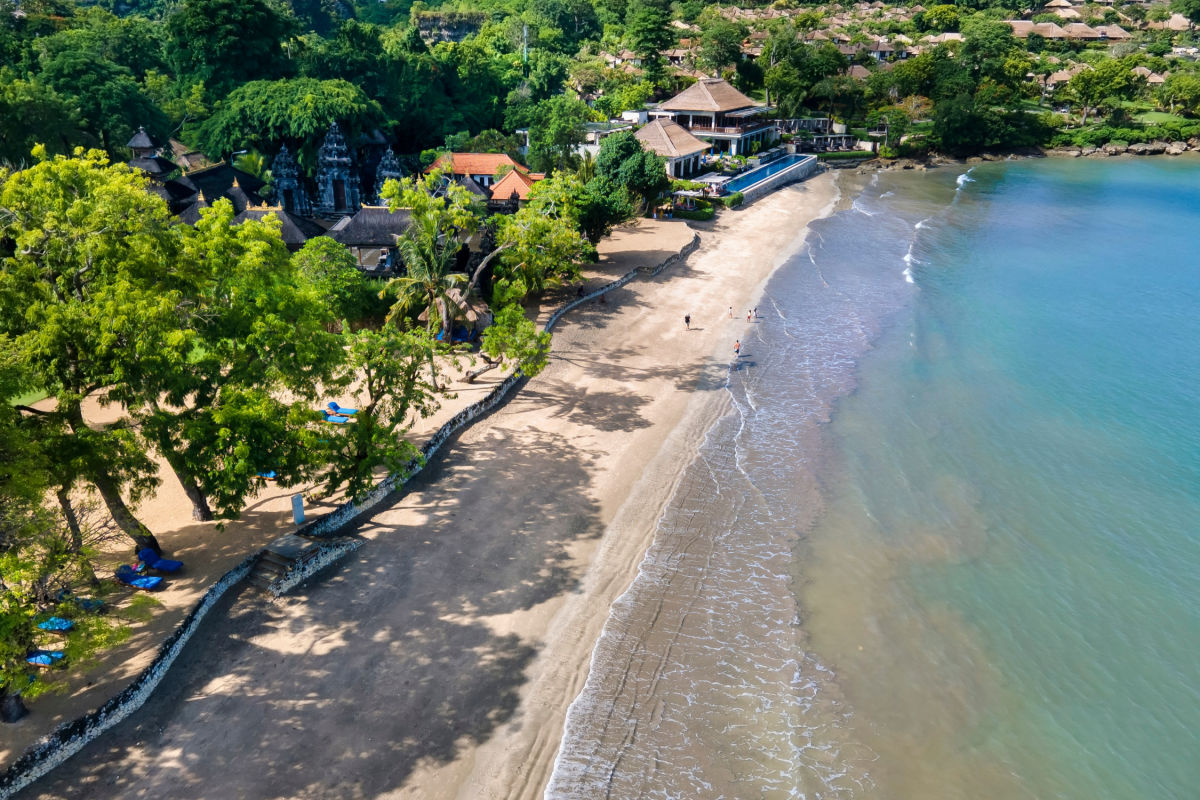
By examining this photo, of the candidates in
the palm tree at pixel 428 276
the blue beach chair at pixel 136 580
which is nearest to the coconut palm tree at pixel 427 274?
the palm tree at pixel 428 276

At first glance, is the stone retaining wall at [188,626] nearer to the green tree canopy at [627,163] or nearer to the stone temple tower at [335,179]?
the green tree canopy at [627,163]

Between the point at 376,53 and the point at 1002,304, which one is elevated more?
the point at 376,53

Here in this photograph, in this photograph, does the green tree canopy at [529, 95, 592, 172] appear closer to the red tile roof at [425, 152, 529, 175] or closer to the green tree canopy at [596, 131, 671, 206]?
the red tile roof at [425, 152, 529, 175]

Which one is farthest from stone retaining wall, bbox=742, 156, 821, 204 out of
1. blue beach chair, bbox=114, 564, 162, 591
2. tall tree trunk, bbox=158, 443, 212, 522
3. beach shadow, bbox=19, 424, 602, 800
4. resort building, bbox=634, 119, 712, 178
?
blue beach chair, bbox=114, 564, 162, 591

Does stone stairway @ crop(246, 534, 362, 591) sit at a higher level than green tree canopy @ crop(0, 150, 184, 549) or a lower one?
lower

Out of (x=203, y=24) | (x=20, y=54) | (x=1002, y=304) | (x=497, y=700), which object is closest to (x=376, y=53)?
(x=203, y=24)

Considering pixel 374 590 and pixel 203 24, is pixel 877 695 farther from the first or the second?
pixel 203 24

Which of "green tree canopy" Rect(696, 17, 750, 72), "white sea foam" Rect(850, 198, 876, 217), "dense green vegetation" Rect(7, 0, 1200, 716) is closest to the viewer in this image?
"dense green vegetation" Rect(7, 0, 1200, 716)
